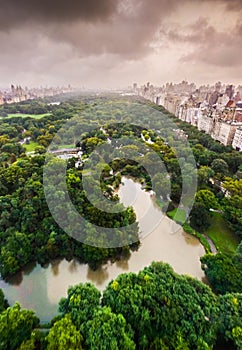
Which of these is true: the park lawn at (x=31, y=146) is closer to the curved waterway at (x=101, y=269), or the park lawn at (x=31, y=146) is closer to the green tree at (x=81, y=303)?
the curved waterway at (x=101, y=269)

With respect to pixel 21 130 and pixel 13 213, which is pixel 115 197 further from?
pixel 21 130

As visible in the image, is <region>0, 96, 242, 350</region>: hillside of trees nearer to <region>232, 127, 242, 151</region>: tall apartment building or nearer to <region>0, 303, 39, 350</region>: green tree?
<region>0, 303, 39, 350</region>: green tree

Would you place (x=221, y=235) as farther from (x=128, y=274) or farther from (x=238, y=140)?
(x=238, y=140)

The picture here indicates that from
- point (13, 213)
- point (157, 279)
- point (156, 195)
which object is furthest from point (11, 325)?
point (156, 195)

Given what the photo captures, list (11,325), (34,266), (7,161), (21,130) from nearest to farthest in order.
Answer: (11,325)
(34,266)
(7,161)
(21,130)

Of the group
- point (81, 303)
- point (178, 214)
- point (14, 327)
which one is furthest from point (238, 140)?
point (14, 327)

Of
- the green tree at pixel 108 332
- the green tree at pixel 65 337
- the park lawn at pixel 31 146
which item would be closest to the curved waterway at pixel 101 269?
the green tree at pixel 65 337

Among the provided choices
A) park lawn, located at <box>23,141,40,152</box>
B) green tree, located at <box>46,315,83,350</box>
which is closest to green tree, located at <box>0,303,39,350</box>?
green tree, located at <box>46,315,83,350</box>
